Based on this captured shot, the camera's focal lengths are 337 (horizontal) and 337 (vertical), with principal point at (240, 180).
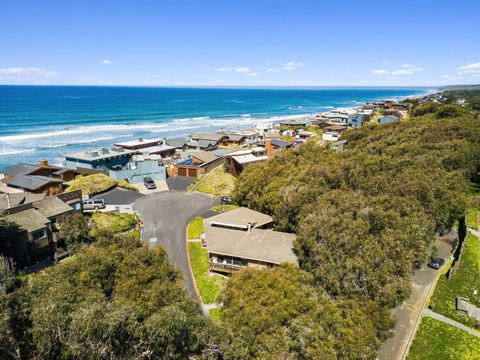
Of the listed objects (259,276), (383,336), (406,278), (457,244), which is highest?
(259,276)

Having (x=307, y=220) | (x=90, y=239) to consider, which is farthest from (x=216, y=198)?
(x=307, y=220)

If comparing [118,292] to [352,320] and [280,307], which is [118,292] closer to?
[280,307]

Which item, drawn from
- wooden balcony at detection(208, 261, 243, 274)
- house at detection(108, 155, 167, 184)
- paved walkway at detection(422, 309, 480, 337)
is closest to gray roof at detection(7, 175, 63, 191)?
house at detection(108, 155, 167, 184)

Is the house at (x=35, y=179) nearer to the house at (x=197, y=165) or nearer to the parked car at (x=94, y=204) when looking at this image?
the parked car at (x=94, y=204)

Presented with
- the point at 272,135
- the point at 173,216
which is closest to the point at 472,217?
the point at 173,216

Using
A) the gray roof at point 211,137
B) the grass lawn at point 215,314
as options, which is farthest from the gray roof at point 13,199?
the gray roof at point 211,137

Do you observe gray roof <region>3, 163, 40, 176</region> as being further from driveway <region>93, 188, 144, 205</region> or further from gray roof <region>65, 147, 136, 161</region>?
driveway <region>93, 188, 144, 205</region>
